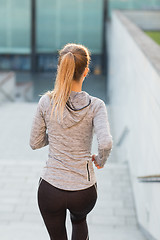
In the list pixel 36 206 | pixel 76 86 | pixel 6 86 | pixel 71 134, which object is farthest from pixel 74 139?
pixel 6 86

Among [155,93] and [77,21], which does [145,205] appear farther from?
[77,21]

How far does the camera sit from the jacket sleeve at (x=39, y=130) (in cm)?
246

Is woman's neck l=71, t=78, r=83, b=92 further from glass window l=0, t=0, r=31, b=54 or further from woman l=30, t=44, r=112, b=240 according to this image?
glass window l=0, t=0, r=31, b=54

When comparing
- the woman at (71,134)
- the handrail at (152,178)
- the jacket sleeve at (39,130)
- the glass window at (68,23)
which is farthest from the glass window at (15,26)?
the woman at (71,134)

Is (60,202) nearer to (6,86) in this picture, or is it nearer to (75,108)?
(75,108)

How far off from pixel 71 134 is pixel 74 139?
1.3 inches

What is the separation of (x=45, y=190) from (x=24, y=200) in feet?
11.2

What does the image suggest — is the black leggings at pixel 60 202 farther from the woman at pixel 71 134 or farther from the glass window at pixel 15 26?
the glass window at pixel 15 26

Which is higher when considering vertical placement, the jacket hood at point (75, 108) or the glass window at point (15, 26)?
the jacket hood at point (75, 108)

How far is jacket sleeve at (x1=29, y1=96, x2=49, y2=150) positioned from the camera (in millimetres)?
2461

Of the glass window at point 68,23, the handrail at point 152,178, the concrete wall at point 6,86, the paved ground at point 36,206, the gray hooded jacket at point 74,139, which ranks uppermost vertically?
the gray hooded jacket at point 74,139

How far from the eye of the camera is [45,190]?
2.46 meters

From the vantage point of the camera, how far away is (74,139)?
7.92 ft

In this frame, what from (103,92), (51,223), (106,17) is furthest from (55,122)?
(106,17)
